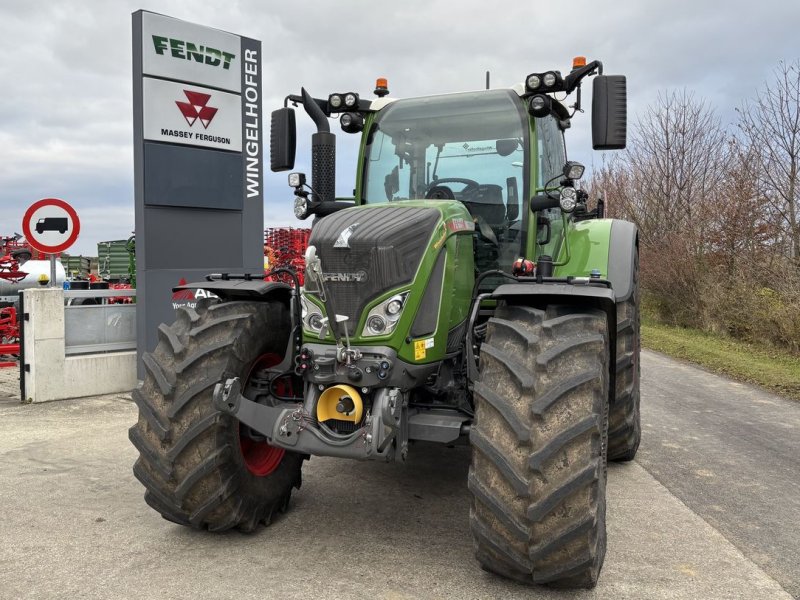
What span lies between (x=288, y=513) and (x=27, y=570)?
141cm

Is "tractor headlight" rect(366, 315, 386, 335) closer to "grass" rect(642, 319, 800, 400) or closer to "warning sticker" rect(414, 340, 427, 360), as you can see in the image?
"warning sticker" rect(414, 340, 427, 360)

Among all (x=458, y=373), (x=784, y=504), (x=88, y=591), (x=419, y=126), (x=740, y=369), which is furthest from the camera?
(x=740, y=369)

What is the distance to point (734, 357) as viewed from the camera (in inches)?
451

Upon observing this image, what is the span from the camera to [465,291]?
4035 millimetres

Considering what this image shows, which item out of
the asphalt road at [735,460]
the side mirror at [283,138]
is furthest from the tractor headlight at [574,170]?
the asphalt road at [735,460]

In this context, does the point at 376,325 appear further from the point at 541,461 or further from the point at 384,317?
the point at 541,461

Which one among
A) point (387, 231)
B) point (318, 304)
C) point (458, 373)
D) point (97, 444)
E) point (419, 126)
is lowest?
point (97, 444)

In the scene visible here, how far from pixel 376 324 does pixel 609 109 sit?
74.0 inches

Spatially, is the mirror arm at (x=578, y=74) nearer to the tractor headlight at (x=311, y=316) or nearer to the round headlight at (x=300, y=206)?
the round headlight at (x=300, y=206)

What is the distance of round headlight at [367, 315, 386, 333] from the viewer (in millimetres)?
3412

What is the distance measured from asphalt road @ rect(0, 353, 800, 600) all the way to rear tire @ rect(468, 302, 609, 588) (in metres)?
0.27

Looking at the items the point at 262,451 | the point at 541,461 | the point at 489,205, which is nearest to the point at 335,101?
the point at 489,205

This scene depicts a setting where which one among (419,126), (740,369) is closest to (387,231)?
(419,126)

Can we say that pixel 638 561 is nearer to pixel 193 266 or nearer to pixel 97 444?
pixel 97 444
